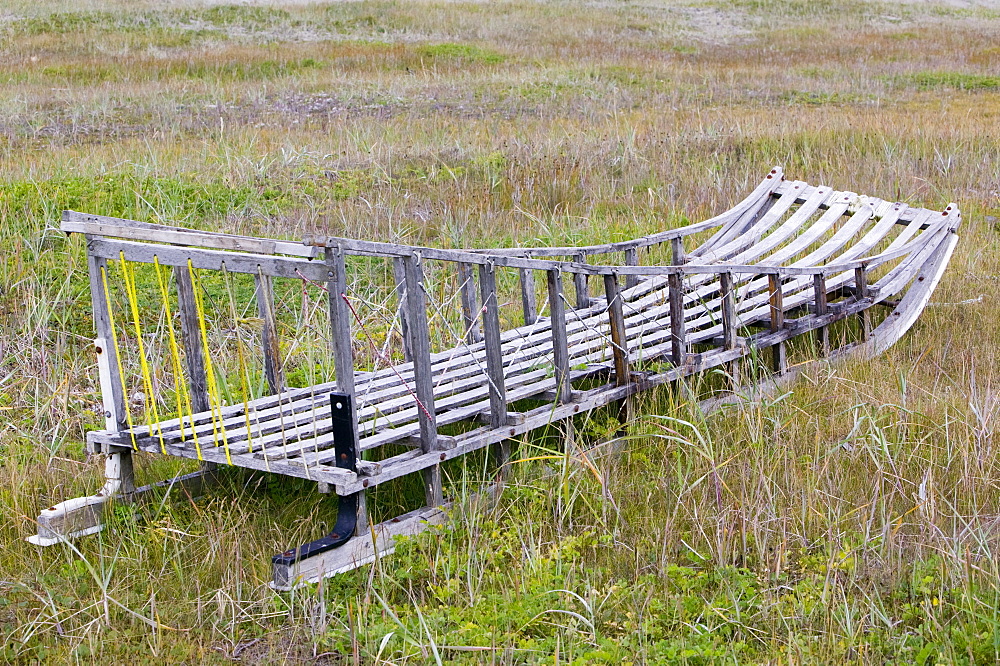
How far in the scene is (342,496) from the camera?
119 inches

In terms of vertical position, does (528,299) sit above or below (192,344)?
below

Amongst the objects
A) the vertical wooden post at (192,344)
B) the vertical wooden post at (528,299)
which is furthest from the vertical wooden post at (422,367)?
the vertical wooden post at (528,299)

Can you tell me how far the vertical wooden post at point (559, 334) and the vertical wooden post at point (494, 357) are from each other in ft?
0.86

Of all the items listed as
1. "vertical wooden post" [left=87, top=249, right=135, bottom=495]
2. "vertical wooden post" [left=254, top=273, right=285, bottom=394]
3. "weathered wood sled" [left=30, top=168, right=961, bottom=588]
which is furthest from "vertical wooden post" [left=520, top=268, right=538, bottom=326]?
"vertical wooden post" [left=87, top=249, right=135, bottom=495]

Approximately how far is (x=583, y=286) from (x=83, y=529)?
9.44 ft

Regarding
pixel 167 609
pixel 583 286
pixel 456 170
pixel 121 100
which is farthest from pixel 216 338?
pixel 121 100

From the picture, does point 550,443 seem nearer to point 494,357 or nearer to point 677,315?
point 494,357

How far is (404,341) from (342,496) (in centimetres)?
125

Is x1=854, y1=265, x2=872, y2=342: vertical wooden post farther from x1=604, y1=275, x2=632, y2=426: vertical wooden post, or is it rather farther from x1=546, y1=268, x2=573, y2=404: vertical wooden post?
x1=546, y1=268, x2=573, y2=404: vertical wooden post

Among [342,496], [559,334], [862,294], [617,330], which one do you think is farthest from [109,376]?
[862,294]

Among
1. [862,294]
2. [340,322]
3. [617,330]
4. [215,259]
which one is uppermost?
[215,259]

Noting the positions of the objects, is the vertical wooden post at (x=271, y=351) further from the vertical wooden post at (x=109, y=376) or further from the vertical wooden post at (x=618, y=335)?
the vertical wooden post at (x=618, y=335)

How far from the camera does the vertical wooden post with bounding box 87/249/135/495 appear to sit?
10.4 ft

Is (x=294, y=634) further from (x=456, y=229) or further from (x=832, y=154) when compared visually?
(x=832, y=154)
